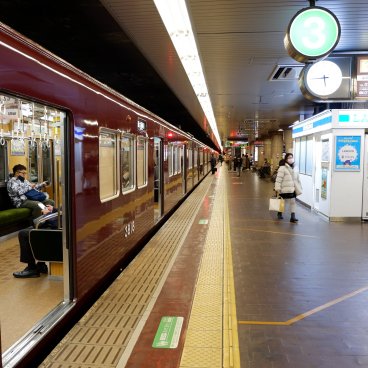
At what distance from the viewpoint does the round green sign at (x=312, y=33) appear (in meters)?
3.83

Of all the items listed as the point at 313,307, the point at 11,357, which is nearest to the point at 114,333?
the point at 11,357

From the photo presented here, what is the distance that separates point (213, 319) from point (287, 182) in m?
5.54

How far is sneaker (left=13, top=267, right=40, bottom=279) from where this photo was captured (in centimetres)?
447

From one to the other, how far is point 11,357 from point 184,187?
35.2 feet

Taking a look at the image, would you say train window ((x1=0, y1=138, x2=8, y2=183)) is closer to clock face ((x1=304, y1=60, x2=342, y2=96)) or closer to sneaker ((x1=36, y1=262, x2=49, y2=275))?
sneaker ((x1=36, y1=262, x2=49, y2=275))

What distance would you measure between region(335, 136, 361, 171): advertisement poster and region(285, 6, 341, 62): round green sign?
4.70 meters

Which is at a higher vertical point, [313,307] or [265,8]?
→ [265,8]

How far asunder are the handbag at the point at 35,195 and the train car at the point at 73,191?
2.50 ft

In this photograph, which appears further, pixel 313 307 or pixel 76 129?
pixel 313 307

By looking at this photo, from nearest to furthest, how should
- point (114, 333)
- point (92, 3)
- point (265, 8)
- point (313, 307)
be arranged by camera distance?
point (114, 333), point (313, 307), point (265, 8), point (92, 3)

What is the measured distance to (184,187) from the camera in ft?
43.1

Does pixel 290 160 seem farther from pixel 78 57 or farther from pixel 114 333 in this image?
pixel 114 333

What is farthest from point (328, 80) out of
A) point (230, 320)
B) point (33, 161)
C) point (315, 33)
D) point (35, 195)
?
point (33, 161)

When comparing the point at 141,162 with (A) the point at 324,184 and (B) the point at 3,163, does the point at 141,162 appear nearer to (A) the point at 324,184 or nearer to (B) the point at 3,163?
(B) the point at 3,163
